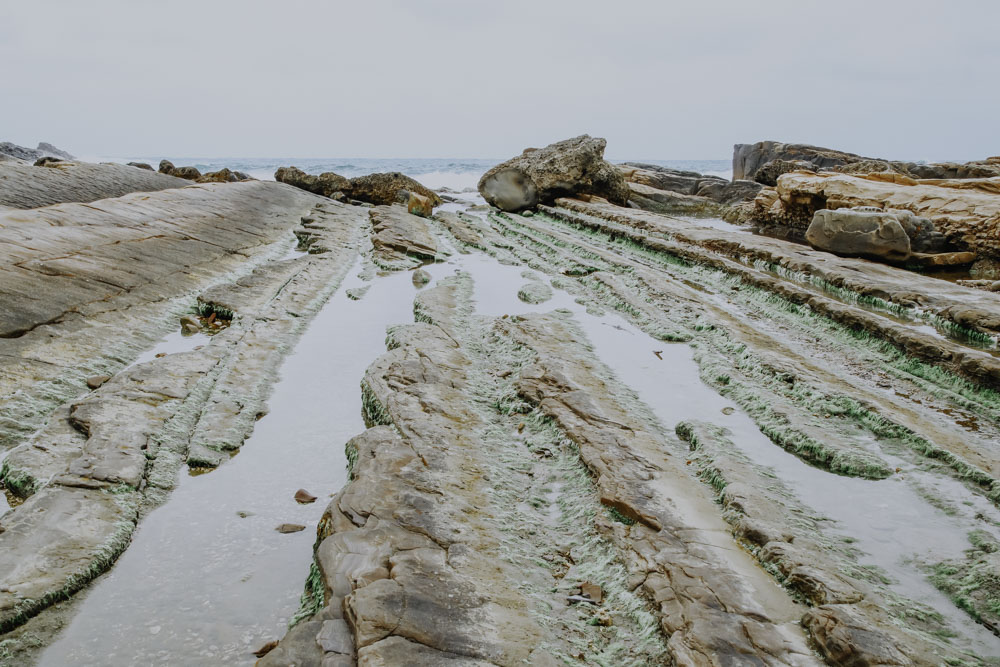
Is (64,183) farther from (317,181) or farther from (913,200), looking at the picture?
(913,200)

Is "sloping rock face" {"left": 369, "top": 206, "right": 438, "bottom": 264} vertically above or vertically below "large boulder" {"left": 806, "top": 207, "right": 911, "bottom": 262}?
below

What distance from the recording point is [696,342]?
766cm

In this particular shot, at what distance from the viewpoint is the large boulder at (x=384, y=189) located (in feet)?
84.5

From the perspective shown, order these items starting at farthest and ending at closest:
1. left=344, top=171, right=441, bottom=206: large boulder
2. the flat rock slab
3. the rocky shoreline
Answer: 1. left=344, top=171, right=441, bottom=206: large boulder
2. the flat rock slab
3. the rocky shoreline

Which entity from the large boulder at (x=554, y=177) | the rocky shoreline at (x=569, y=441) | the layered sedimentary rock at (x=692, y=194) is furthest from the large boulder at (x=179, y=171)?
the layered sedimentary rock at (x=692, y=194)

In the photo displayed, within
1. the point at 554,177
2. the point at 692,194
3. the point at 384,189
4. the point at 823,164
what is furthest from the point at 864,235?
the point at 823,164

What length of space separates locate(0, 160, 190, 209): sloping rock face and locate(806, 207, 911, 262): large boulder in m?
18.4

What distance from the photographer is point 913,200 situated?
13.4m

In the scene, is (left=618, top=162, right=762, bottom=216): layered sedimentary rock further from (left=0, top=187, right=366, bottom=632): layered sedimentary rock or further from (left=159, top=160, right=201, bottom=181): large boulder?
(left=159, top=160, right=201, bottom=181): large boulder

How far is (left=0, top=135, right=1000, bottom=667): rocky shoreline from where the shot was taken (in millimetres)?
2865

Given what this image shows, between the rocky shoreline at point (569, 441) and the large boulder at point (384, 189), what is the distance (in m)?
14.5

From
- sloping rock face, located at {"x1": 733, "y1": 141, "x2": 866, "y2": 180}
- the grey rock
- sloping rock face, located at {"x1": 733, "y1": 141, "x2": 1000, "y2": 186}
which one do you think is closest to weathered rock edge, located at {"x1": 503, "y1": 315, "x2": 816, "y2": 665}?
sloping rock face, located at {"x1": 733, "y1": 141, "x2": 1000, "y2": 186}

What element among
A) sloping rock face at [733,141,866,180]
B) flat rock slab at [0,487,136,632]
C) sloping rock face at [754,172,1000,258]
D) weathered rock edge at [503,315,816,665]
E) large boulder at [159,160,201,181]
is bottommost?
flat rock slab at [0,487,136,632]

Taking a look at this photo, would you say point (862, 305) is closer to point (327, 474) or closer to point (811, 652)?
point (811, 652)
